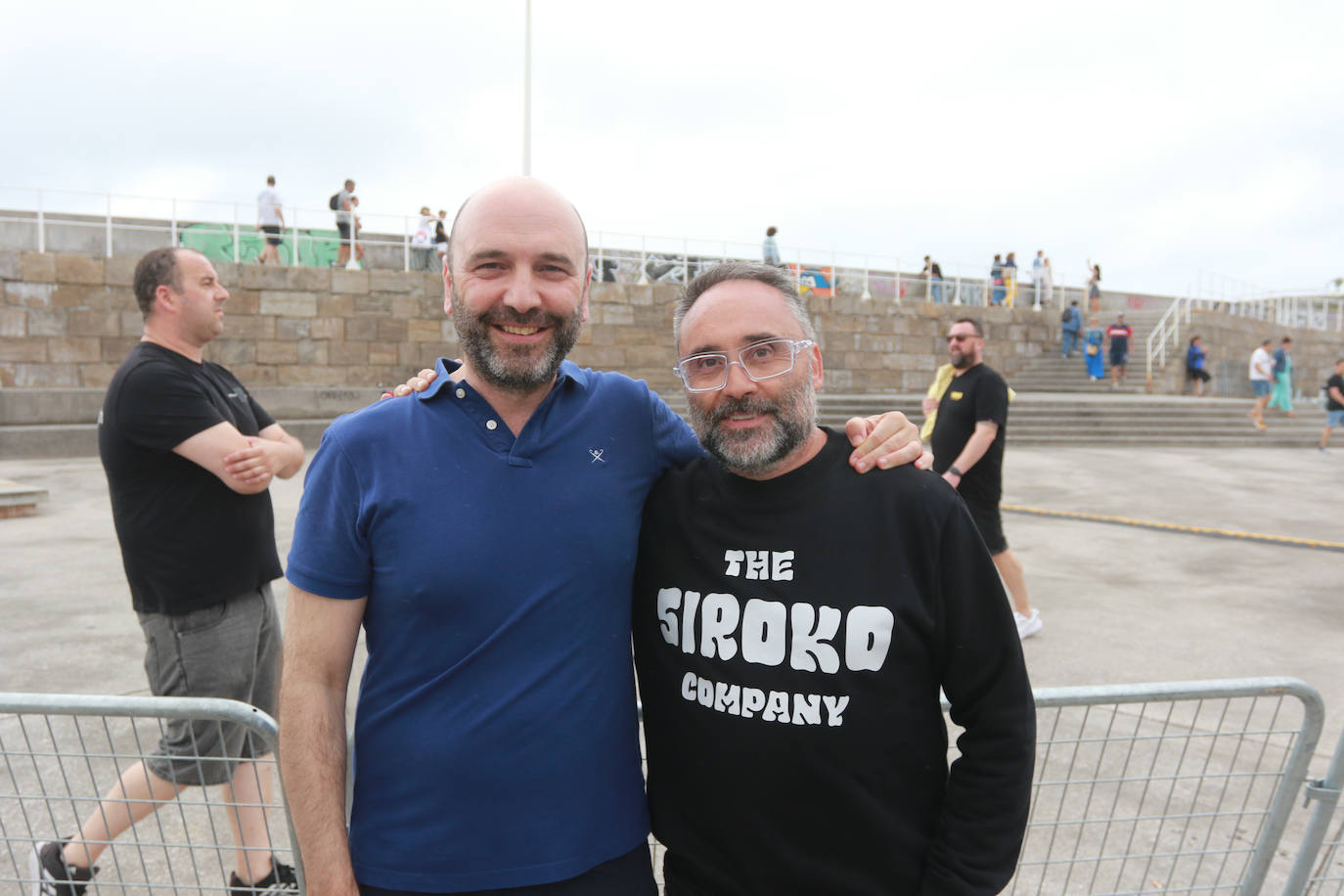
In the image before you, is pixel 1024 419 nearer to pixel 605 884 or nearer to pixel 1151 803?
pixel 1151 803

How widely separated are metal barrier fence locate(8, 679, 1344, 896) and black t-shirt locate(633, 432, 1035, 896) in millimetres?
228

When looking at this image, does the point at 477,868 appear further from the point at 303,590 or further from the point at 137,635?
the point at 137,635

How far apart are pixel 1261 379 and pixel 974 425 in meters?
16.8

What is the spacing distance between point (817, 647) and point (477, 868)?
0.69 m

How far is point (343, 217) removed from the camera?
1678 cm

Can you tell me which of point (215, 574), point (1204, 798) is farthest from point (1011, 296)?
point (215, 574)

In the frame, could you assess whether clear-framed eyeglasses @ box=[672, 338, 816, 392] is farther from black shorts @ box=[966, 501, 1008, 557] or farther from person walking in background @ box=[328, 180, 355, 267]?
person walking in background @ box=[328, 180, 355, 267]

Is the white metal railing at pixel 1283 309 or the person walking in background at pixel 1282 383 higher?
the white metal railing at pixel 1283 309

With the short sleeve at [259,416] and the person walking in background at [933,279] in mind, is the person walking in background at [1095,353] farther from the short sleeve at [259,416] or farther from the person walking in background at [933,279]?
the short sleeve at [259,416]

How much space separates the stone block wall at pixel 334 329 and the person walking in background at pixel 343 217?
2.58ft

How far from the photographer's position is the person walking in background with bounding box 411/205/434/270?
56.7ft

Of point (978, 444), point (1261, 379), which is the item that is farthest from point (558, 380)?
point (1261, 379)

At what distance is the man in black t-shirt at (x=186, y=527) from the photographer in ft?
7.93

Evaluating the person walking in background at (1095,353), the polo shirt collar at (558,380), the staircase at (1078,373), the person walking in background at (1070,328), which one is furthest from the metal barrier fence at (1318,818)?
the person walking in background at (1070,328)
